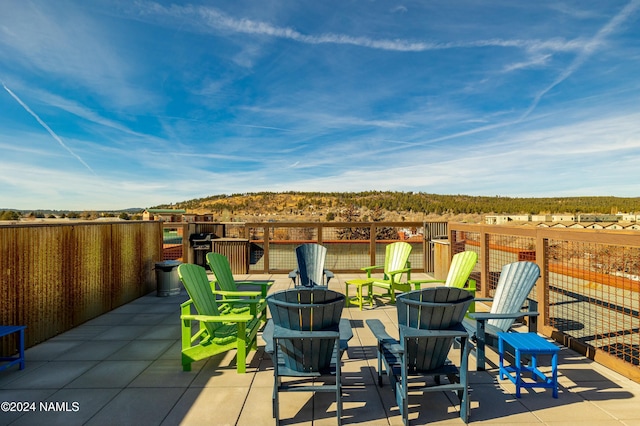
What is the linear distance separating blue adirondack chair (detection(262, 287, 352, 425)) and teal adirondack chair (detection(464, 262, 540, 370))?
4.47 feet

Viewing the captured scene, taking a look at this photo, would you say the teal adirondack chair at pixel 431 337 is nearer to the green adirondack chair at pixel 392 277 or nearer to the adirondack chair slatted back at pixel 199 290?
the adirondack chair slatted back at pixel 199 290

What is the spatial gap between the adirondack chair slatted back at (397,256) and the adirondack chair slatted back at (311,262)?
1.26m

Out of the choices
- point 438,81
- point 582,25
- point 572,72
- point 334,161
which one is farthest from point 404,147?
point 582,25

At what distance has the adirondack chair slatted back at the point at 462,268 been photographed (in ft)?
13.6

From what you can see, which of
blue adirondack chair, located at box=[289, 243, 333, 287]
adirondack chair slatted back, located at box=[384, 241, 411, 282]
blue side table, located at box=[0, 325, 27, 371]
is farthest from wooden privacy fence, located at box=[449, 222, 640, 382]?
blue side table, located at box=[0, 325, 27, 371]

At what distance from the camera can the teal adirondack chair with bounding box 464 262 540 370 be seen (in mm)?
2779

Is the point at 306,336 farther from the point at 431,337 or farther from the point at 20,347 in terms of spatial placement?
the point at 20,347

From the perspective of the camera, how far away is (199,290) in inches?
126

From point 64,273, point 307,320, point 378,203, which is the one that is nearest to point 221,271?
point 64,273

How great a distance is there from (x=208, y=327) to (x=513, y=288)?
9.93 ft

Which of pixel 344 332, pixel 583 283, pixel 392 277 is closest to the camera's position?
pixel 344 332

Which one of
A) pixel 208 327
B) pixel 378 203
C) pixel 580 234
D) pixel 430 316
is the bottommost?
pixel 208 327

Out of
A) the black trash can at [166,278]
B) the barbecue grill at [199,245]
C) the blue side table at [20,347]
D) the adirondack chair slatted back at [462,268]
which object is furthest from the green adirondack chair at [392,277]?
the barbecue grill at [199,245]

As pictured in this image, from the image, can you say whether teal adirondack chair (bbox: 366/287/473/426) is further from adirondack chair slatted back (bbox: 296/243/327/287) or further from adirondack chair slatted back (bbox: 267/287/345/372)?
adirondack chair slatted back (bbox: 296/243/327/287)
